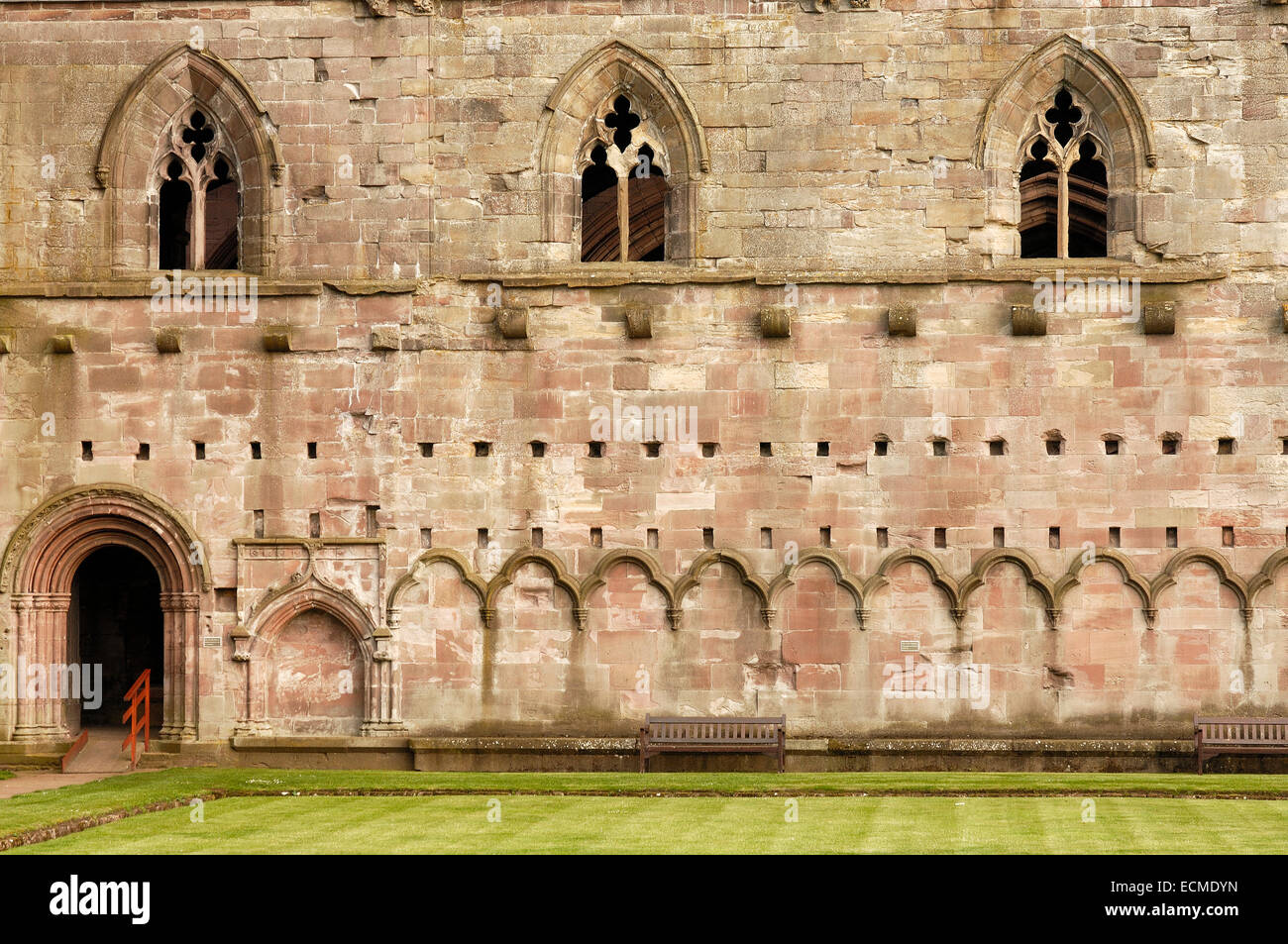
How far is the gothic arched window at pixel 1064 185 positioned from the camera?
74.0 feet

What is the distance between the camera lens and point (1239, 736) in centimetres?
2125

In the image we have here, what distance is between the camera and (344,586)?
22.5 m

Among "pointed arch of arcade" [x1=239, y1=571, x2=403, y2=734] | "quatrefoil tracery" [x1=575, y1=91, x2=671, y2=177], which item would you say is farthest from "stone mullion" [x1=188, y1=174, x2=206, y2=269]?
"quatrefoil tracery" [x1=575, y1=91, x2=671, y2=177]

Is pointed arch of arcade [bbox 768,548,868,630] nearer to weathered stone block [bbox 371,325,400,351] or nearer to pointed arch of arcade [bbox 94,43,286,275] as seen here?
weathered stone block [bbox 371,325,400,351]

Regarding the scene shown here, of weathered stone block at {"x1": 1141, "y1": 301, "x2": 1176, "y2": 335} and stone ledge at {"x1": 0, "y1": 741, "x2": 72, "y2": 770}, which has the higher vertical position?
weathered stone block at {"x1": 1141, "y1": 301, "x2": 1176, "y2": 335}

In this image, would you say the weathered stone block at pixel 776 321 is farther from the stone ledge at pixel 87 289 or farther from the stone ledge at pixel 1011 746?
the stone ledge at pixel 87 289

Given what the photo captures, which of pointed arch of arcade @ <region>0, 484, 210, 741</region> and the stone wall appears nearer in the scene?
the stone wall

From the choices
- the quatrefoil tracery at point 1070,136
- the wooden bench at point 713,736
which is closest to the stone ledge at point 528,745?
the wooden bench at point 713,736

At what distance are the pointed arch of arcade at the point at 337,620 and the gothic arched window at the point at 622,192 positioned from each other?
543cm

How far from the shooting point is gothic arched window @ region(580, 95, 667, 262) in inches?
900

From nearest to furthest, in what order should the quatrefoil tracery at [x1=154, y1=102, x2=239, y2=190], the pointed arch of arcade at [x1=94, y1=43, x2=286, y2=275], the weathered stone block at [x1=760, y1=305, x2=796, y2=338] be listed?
the weathered stone block at [x1=760, y1=305, x2=796, y2=338], the pointed arch of arcade at [x1=94, y1=43, x2=286, y2=275], the quatrefoil tracery at [x1=154, y1=102, x2=239, y2=190]

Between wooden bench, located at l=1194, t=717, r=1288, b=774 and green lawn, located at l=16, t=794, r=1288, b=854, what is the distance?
3169 millimetres

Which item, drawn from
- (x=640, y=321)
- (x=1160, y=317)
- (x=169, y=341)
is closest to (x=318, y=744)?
(x=169, y=341)

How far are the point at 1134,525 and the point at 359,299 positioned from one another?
31.4ft
